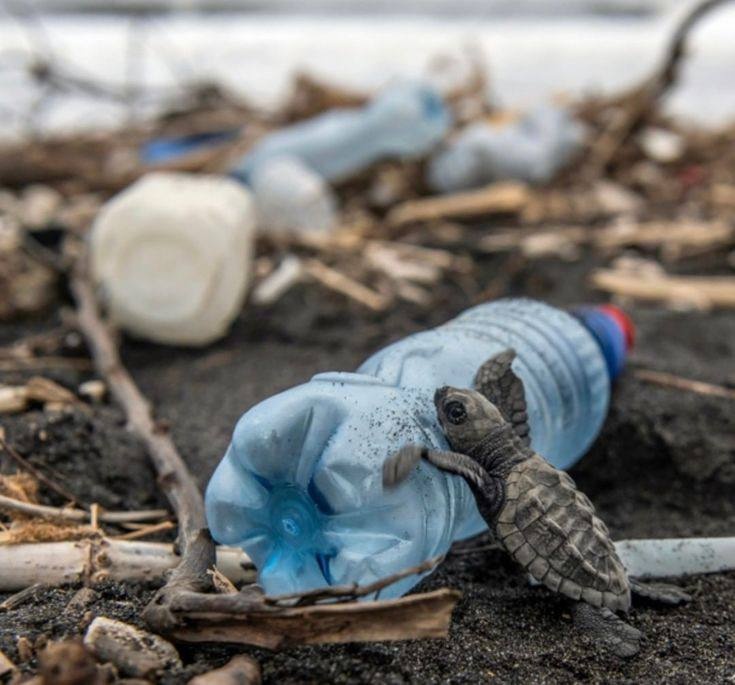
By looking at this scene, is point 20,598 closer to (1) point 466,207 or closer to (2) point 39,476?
(2) point 39,476

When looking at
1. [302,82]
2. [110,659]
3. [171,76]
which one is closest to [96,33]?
[171,76]

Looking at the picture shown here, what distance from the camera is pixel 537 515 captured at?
43.1 inches

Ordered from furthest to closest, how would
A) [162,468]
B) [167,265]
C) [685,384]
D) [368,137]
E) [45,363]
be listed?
[368,137] → [167,265] → [45,363] → [685,384] → [162,468]

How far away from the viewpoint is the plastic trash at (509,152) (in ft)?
11.6

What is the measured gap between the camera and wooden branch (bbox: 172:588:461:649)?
90 centimetres

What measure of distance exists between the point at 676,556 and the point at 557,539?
0.29 meters

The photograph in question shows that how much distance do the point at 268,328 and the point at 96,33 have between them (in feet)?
11.4

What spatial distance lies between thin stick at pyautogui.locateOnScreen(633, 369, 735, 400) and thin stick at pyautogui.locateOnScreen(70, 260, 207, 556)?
905 mm

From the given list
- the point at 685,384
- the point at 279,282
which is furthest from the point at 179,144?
the point at 685,384

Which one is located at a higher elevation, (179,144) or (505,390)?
(505,390)

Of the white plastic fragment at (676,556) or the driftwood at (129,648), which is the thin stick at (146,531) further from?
the white plastic fragment at (676,556)

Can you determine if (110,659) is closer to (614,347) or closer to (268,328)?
(614,347)

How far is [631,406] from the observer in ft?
5.73

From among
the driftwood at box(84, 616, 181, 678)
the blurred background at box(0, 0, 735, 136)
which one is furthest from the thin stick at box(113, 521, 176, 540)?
the blurred background at box(0, 0, 735, 136)
